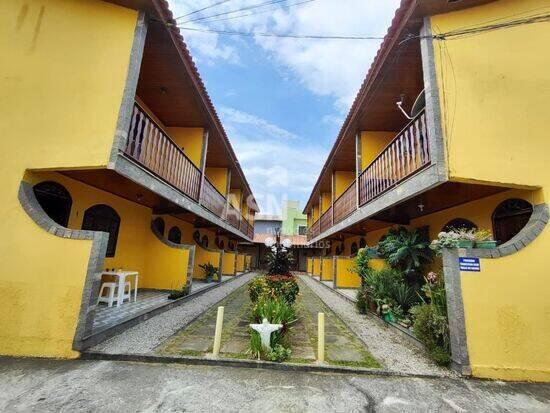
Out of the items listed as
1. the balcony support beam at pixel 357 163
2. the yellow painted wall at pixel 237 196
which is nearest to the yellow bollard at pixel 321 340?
the balcony support beam at pixel 357 163

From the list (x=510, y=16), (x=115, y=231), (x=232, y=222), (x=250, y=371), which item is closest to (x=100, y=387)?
(x=250, y=371)

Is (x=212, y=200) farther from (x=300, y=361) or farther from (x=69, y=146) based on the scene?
(x=300, y=361)

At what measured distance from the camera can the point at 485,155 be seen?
4441 mm

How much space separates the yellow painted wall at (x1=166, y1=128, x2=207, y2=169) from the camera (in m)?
9.55

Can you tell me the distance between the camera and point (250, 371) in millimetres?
3898

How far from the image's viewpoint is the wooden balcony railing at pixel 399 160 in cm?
507

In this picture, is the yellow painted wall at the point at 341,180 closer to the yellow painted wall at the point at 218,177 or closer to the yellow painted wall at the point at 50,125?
the yellow painted wall at the point at 218,177

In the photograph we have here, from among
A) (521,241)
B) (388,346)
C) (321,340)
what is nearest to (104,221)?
(321,340)

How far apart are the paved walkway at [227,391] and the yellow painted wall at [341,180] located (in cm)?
1074

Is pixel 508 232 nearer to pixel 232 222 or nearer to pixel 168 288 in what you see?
pixel 168 288

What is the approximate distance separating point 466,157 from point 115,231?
8885mm

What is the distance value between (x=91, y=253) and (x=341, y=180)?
12.1 meters

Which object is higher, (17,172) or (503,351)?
(17,172)

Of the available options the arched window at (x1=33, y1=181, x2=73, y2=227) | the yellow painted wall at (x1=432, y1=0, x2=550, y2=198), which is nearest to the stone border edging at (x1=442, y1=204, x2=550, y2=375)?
the yellow painted wall at (x1=432, y1=0, x2=550, y2=198)
